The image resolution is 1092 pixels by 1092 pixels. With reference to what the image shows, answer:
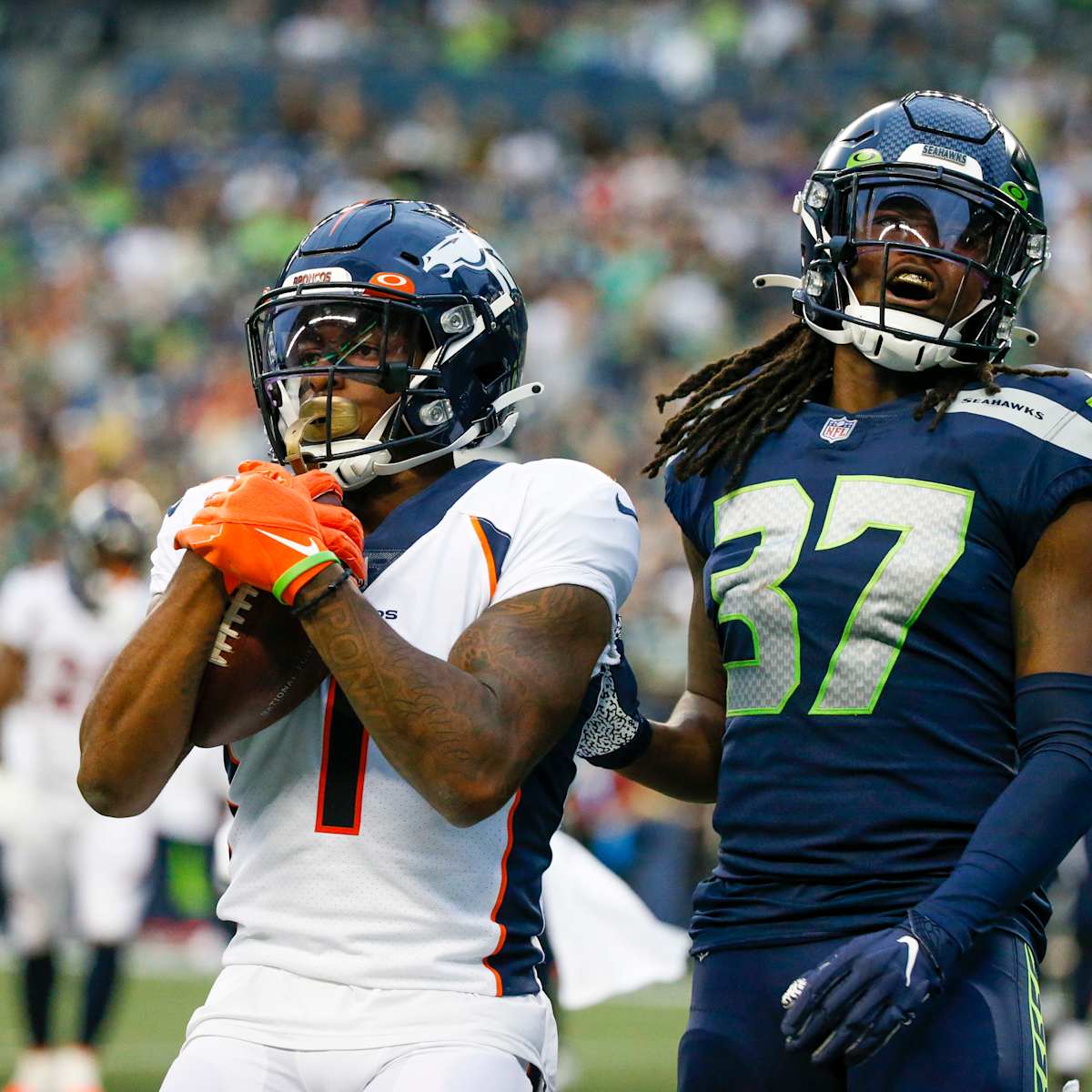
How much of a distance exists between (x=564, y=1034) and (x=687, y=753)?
5.54 metres

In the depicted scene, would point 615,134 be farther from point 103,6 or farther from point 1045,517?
point 1045,517

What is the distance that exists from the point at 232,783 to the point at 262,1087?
1.60ft

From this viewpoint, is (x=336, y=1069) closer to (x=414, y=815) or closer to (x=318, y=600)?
(x=414, y=815)

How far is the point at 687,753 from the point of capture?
10.7 ft

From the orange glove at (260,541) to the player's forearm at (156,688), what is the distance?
41mm

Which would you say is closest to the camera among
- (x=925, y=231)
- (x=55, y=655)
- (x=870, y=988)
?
(x=870, y=988)

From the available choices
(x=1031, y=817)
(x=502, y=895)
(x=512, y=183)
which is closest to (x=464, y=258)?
(x=502, y=895)

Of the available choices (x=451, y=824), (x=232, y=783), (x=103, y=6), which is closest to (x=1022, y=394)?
(x=451, y=824)

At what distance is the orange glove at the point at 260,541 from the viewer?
8.56 ft

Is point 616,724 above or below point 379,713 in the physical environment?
below

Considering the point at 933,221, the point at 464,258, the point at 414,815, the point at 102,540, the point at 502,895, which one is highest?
the point at 933,221

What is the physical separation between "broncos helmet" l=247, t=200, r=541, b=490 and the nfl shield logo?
1.95ft

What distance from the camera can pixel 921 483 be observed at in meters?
2.83

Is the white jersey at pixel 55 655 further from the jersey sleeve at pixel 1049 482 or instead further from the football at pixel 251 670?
the jersey sleeve at pixel 1049 482
